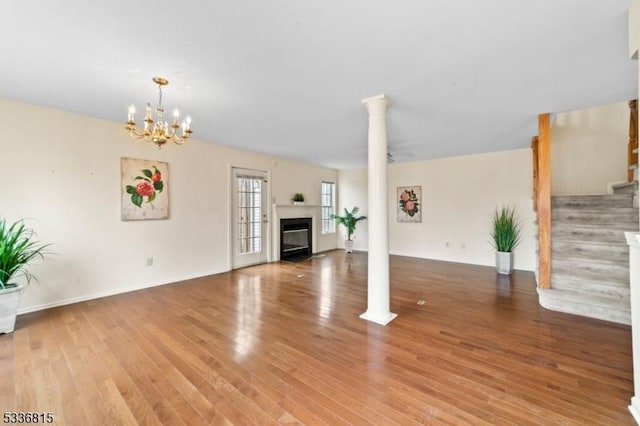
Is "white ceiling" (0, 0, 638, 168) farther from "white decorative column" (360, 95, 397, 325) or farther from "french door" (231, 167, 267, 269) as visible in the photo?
"french door" (231, 167, 267, 269)

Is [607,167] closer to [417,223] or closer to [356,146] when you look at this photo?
[417,223]

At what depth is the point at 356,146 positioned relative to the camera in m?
5.09

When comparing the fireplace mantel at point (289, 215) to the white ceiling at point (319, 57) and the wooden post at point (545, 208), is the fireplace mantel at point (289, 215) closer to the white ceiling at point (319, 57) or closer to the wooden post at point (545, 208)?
the white ceiling at point (319, 57)

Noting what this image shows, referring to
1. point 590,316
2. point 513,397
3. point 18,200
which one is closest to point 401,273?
point 590,316

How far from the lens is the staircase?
9.70 feet

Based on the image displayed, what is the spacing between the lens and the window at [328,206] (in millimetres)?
7660

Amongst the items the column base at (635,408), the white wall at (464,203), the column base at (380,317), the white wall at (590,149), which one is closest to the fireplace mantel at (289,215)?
the white wall at (464,203)

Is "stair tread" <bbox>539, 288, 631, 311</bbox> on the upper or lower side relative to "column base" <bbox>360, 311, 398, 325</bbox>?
upper

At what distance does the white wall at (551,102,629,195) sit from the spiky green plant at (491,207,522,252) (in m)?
0.82

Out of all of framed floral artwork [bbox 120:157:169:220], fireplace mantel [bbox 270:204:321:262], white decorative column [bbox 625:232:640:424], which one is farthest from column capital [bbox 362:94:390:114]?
fireplace mantel [bbox 270:204:321:262]

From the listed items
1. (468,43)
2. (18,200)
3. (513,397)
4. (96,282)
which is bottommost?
(513,397)

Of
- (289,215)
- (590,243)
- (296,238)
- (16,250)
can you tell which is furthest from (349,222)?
(16,250)

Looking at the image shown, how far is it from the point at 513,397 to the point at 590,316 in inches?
84.6

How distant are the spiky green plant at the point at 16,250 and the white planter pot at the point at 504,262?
6.93m
